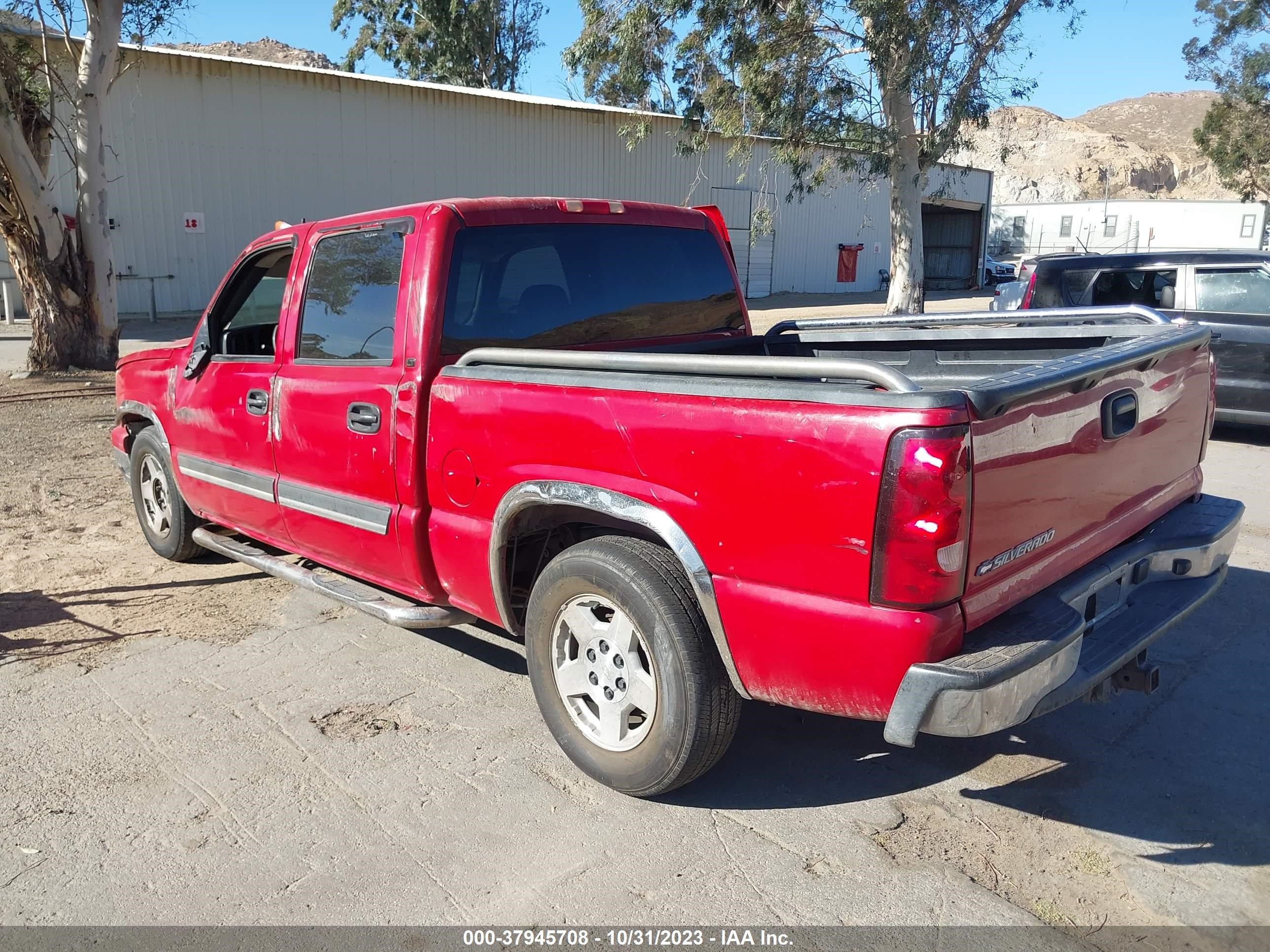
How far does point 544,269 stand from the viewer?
4199 mm

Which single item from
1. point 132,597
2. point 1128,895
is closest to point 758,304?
point 132,597

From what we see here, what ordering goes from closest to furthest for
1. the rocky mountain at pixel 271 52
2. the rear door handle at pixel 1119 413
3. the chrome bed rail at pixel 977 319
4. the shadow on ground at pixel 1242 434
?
the rear door handle at pixel 1119 413 → the chrome bed rail at pixel 977 319 → the shadow on ground at pixel 1242 434 → the rocky mountain at pixel 271 52

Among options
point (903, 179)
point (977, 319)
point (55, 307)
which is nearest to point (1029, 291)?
point (977, 319)

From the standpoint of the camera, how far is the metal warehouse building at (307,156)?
21.9 metres

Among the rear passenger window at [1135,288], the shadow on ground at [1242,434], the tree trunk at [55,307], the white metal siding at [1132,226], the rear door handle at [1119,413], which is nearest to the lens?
the rear door handle at [1119,413]

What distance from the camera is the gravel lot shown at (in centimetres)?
287

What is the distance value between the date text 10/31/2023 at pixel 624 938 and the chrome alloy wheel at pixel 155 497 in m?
3.95

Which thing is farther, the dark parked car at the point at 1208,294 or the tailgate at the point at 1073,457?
→ the dark parked car at the point at 1208,294

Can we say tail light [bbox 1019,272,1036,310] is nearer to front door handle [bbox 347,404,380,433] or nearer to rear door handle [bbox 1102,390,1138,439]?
rear door handle [bbox 1102,390,1138,439]

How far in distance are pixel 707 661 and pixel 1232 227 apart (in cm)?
5598

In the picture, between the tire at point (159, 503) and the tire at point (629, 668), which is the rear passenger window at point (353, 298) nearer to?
the tire at point (629, 668)

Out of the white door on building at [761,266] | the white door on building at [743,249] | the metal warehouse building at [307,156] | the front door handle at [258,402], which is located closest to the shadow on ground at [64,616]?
the front door handle at [258,402]

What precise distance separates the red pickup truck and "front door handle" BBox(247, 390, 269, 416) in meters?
0.02

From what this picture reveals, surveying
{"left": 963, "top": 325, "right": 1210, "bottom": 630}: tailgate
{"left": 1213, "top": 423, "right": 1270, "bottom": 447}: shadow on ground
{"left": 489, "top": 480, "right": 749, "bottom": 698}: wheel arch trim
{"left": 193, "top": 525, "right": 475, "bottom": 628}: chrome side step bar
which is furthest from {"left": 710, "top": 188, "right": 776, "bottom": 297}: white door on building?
{"left": 489, "top": 480, "right": 749, "bottom": 698}: wheel arch trim
